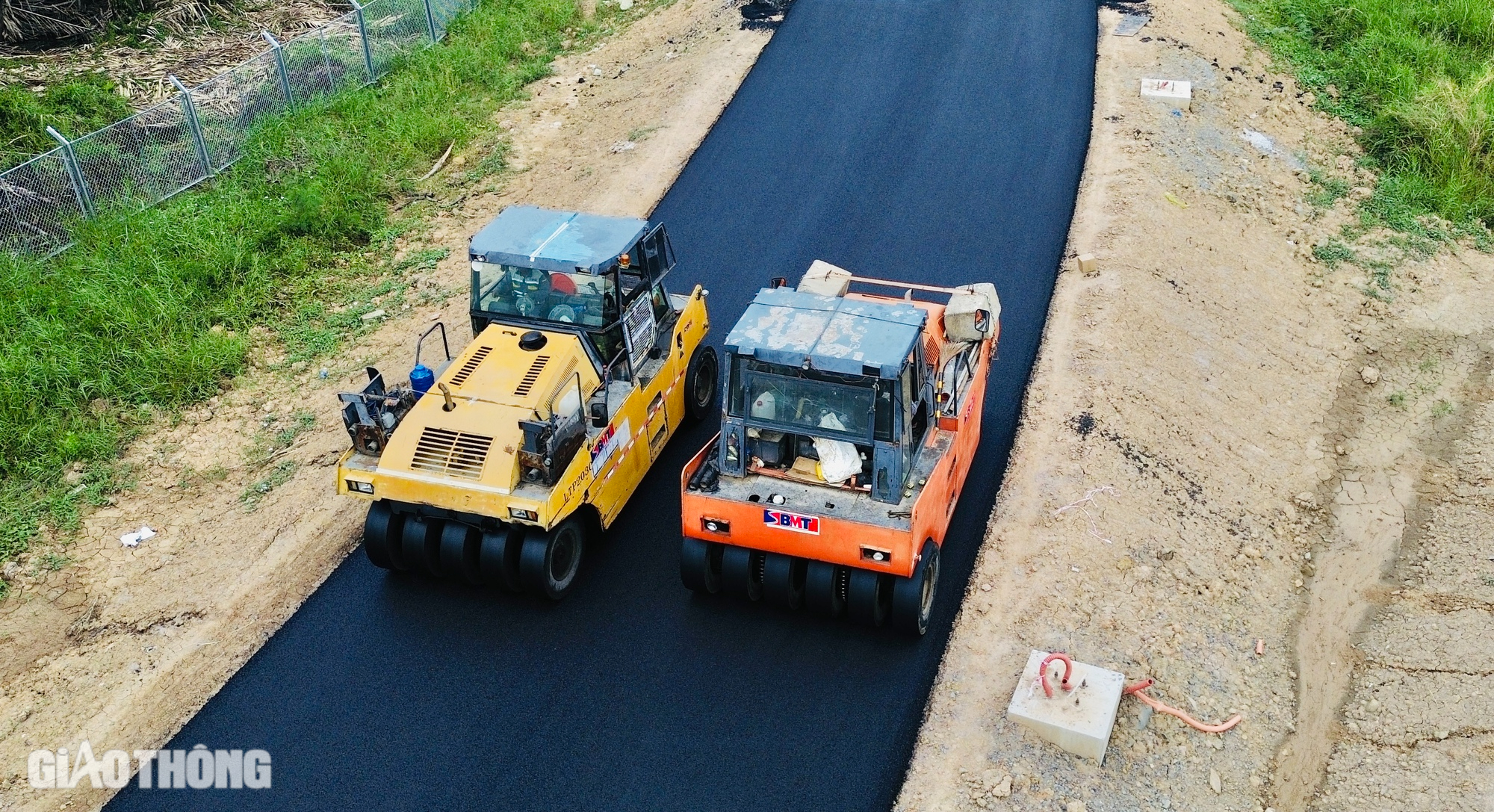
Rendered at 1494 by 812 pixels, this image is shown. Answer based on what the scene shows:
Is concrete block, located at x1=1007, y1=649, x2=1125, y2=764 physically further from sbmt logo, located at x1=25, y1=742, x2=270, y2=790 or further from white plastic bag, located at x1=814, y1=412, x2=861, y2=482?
sbmt logo, located at x1=25, y1=742, x2=270, y2=790

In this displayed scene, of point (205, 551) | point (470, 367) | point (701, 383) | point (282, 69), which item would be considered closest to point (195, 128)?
point (282, 69)

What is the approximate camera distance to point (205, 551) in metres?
10.9

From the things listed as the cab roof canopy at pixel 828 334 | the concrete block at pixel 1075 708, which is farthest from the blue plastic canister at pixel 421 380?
the concrete block at pixel 1075 708

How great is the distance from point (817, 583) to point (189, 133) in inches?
481

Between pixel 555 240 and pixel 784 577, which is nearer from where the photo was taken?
pixel 784 577

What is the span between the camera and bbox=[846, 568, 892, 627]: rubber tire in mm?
9055

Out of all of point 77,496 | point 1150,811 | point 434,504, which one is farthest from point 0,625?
point 1150,811

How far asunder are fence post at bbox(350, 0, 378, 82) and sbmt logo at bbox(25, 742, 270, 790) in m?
13.4

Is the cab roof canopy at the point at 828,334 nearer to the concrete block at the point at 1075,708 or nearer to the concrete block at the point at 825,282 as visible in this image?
the concrete block at the point at 825,282

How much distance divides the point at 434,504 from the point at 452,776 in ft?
7.00

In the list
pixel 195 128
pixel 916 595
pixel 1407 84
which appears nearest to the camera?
pixel 916 595

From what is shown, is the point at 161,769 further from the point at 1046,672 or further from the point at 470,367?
the point at 1046,672

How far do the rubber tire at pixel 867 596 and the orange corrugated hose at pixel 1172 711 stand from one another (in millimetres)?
1897

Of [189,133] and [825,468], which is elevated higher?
[825,468]
